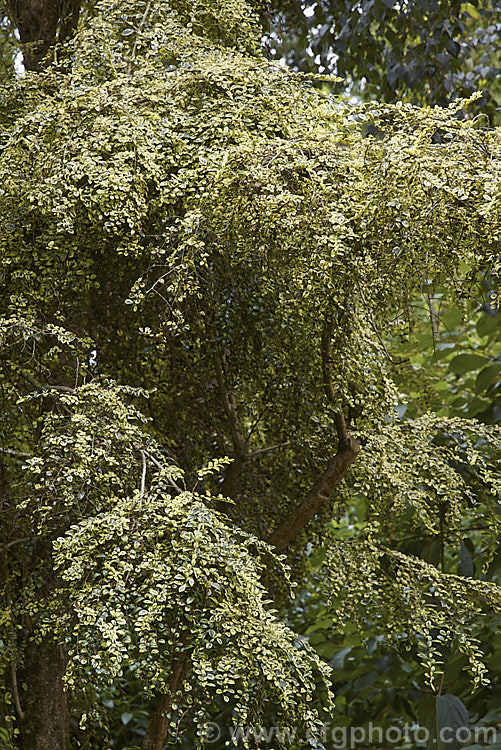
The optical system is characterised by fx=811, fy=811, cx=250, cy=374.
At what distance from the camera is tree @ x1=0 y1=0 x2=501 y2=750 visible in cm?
153

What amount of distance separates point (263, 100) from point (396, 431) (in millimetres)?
943

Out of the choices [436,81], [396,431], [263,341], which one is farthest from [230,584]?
[436,81]

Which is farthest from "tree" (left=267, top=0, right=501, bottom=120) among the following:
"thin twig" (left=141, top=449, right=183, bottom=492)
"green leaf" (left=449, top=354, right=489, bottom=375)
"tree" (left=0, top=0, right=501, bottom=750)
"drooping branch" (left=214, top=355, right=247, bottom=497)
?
"thin twig" (left=141, top=449, right=183, bottom=492)

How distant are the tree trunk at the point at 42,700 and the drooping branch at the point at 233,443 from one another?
62cm

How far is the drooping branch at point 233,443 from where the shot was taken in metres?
2.17

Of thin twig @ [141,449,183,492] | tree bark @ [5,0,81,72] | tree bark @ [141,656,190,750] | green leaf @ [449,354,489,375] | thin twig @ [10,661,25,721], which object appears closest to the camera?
thin twig @ [141,449,183,492]

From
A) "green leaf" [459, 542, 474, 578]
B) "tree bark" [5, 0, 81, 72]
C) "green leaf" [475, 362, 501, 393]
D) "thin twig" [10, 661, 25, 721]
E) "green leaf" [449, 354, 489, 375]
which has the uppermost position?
"tree bark" [5, 0, 81, 72]

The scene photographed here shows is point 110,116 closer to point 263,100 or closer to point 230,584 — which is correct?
point 263,100

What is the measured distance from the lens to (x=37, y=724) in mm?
2143

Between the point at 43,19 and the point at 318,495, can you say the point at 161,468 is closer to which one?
the point at 318,495

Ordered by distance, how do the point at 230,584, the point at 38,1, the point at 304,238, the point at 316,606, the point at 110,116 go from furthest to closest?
the point at 316,606, the point at 38,1, the point at 110,116, the point at 304,238, the point at 230,584

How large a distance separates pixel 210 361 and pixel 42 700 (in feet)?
3.28

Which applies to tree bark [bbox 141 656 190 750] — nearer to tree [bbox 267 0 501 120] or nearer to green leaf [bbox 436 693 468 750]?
green leaf [bbox 436 693 468 750]

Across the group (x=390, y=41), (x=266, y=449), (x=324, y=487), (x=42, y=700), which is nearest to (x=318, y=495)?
(x=324, y=487)
